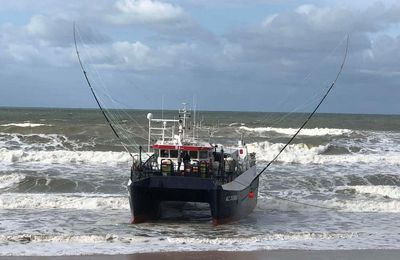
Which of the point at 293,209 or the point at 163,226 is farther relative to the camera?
the point at 293,209

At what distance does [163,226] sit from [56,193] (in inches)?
311

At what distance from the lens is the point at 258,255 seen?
1402 centimetres

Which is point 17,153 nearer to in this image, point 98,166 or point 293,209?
point 98,166

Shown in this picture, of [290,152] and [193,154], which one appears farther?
[290,152]

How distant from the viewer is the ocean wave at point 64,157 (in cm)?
3453

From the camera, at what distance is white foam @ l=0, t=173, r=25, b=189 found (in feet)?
84.2

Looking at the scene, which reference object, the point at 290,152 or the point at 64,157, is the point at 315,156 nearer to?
the point at 290,152

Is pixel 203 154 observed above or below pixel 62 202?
above

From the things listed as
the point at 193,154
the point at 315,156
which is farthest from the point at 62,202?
the point at 315,156

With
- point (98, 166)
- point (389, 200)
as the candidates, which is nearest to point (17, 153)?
point (98, 166)

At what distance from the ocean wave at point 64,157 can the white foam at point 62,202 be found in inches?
478

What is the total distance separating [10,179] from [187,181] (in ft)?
41.8

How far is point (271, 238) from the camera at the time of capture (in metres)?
16.1

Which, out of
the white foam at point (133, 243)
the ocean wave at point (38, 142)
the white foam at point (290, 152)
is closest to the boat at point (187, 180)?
the white foam at point (133, 243)
